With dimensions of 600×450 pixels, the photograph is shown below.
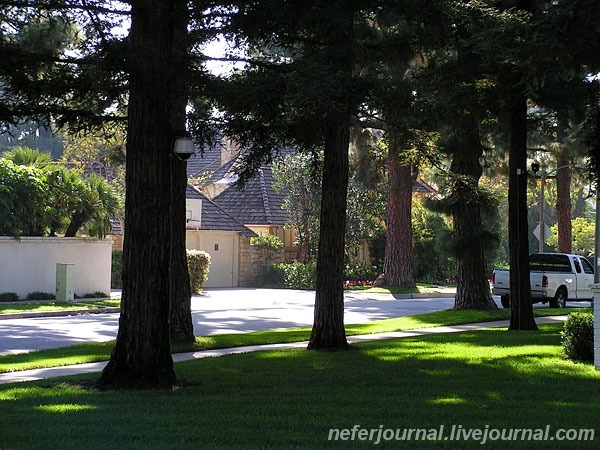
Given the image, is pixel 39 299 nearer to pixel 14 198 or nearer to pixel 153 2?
pixel 14 198

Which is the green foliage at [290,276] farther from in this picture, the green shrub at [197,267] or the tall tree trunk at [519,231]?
the tall tree trunk at [519,231]

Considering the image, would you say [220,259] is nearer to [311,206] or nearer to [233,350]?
[311,206]

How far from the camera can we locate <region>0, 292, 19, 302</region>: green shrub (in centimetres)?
2698

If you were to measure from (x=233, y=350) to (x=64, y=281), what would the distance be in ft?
42.5

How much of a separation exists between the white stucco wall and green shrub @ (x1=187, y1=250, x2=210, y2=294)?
4683 millimetres

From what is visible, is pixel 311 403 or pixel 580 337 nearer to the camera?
pixel 311 403

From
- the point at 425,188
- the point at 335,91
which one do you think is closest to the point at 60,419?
the point at 335,91

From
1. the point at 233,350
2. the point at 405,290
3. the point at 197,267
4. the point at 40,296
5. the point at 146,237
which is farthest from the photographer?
the point at 405,290

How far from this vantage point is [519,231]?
18.6 m

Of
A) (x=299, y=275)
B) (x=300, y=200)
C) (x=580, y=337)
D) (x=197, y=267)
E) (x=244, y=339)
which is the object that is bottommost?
(x=244, y=339)

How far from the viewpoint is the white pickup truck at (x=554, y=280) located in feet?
90.5

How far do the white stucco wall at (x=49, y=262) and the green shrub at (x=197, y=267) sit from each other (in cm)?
468

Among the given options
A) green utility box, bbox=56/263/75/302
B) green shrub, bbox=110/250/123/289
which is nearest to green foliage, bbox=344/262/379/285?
green shrub, bbox=110/250/123/289

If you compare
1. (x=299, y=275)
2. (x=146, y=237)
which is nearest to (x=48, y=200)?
(x=299, y=275)
